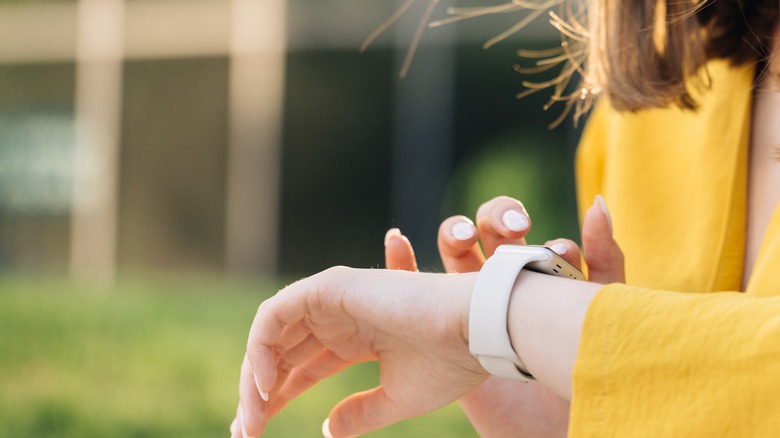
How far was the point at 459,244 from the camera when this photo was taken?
1306mm

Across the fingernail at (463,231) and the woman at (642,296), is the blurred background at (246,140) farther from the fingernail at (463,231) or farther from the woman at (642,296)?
the fingernail at (463,231)

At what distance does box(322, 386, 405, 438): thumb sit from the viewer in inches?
48.9

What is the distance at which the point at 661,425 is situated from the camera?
34.6 inches

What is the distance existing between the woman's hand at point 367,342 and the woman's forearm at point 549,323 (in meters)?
0.06

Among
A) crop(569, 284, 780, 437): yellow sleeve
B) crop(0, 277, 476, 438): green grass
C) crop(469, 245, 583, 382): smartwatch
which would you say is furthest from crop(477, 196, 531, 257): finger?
crop(0, 277, 476, 438): green grass

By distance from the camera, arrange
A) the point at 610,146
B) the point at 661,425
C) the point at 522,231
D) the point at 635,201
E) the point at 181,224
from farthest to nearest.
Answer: the point at 181,224 → the point at 610,146 → the point at 635,201 → the point at 522,231 → the point at 661,425

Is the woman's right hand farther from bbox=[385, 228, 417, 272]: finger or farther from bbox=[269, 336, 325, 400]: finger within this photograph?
bbox=[269, 336, 325, 400]: finger

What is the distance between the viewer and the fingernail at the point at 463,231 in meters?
1.30

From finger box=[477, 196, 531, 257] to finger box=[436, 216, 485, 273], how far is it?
0.06ft

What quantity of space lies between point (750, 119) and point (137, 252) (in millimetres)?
9597

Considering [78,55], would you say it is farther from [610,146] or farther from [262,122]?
[610,146]

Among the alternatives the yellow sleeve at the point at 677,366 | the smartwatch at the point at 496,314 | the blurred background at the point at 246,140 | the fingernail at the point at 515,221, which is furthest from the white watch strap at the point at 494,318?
the blurred background at the point at 246,140

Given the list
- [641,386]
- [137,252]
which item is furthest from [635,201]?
[137,252]

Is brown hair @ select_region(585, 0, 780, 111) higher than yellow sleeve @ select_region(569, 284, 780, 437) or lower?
higher
